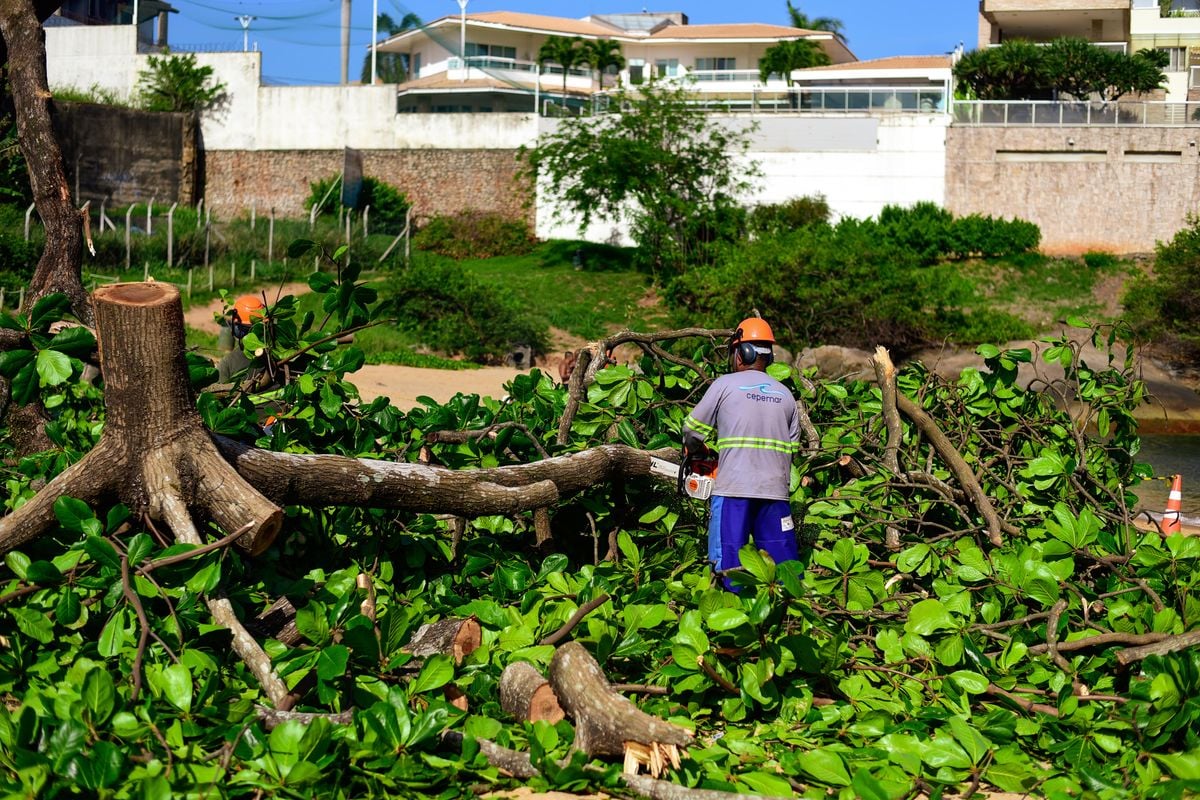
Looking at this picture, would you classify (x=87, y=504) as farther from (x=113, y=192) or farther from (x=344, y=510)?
(x=113, y=192)

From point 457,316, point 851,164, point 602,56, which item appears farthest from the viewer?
point 602,56

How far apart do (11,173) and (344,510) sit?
24.5 m

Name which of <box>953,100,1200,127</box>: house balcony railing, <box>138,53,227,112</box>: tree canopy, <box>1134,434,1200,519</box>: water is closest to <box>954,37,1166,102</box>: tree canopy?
<box>953,100,1200,127</box>: house balcony railing

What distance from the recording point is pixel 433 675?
188 inches

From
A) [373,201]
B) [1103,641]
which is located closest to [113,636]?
[1103,641]

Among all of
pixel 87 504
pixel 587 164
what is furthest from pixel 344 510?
pixel 587 164

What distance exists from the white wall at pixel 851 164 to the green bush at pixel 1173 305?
22.9ft

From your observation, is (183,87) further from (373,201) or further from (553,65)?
(553,65)

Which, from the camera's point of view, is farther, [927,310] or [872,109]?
[872,109]

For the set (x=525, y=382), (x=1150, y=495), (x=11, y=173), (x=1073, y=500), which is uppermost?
(x=11, y=173)

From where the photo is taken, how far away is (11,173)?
27.4m

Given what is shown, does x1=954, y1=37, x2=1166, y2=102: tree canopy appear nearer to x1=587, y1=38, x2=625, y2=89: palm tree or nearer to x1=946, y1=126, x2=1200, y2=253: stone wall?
x1=946, y1=126, x2=1200, y2=253: stone wall

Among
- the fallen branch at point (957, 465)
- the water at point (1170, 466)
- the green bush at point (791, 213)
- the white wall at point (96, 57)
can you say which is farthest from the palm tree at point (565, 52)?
the fallen branch at point (957, 465)

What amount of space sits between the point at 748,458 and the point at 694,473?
32cm
